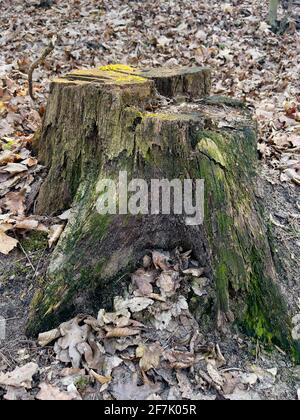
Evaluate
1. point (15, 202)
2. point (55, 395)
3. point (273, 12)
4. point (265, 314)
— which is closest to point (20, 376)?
point (55, 395)

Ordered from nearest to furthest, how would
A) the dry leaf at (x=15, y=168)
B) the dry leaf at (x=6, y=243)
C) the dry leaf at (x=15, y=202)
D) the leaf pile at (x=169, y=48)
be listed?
the dry leaf at (x=6, y=243) < the dry leaf at (x=15, y=202) < the dry leaf at (x=15, y=168) < the leaf pile at (x=169, y=48)

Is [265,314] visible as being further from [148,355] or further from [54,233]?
[54,233]

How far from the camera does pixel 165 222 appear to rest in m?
2.90

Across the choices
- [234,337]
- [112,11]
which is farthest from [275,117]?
[112,11]

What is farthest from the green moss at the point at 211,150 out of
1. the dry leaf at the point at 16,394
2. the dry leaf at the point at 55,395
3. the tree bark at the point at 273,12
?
the tree bark at the point at 273,12

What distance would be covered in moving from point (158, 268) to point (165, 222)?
32 cm

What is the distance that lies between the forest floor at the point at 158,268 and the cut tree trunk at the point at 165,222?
171 mm

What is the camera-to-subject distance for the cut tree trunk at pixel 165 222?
2.71 meters

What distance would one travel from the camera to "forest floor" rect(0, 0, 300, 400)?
246 cm

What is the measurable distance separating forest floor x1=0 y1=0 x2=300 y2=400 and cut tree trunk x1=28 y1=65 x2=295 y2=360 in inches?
6.7

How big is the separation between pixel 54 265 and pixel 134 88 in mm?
1394

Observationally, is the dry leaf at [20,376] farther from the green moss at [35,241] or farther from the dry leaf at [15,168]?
the dry leaf at [15,168]

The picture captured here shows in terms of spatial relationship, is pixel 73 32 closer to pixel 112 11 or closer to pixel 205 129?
pixel 112 11
